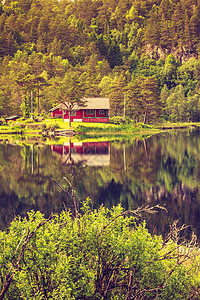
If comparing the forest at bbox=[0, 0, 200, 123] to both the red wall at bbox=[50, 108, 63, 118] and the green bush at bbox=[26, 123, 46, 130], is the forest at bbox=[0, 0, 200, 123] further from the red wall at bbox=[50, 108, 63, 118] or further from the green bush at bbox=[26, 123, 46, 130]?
the green bush at bbox=[26, 123, 46, 130]

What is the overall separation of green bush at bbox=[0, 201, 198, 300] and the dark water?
79.8 inches

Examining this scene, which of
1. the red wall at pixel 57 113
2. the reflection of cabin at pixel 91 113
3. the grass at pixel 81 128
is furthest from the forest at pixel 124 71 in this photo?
the grass at pixel 81 128

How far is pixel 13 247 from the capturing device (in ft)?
24.6

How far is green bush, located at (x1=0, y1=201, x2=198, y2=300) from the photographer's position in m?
7.15

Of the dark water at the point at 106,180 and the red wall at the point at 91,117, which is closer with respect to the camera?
the dark water at the point at 106,180

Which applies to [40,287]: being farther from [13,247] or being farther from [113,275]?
[113,275]

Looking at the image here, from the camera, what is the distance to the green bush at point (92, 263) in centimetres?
715

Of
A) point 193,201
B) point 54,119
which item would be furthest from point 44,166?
point 54,119

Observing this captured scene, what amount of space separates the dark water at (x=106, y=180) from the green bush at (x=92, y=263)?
203 centimetres

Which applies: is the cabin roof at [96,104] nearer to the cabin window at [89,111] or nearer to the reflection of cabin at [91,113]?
the reflection of cabin at [91,113]

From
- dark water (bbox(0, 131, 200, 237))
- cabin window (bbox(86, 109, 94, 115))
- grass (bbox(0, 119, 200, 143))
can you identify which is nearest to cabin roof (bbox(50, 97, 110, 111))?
cabin window (bbox(86, 109, 94, 115))

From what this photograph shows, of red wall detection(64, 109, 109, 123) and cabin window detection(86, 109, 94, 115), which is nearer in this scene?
red wall detection(64, 109, 109, 123)

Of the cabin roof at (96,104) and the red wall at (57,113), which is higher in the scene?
the cabin roof at (96,104)

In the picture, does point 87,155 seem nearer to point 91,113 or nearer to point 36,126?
point 36,126
